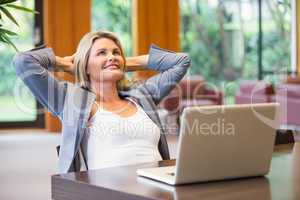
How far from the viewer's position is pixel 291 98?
27.9 ft

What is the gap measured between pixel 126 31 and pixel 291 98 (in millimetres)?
2914

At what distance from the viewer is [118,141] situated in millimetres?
2557

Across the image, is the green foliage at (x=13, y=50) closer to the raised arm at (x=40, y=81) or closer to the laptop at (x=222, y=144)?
the raised arm at (x=40, y=81)

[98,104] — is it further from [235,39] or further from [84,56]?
[235,39]

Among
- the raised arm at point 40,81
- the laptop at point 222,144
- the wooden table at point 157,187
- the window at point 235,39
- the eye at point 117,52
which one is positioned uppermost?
the window at point 235,39

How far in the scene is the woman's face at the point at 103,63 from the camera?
2697 millimetres

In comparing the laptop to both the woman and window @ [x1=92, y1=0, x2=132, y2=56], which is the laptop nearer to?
the woman

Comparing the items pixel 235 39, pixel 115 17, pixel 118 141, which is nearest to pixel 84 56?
pixel 118 141

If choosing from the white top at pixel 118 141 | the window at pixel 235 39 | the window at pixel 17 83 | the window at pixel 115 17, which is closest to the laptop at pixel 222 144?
the white top at pixel 118 141

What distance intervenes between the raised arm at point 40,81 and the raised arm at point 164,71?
1.56 feet

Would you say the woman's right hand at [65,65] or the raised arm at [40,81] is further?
the woman's right hand at [65,65]

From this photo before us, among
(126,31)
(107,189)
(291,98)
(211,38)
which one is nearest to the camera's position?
(107,189)

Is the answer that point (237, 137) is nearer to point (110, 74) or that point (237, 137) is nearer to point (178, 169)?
point (178, 169)

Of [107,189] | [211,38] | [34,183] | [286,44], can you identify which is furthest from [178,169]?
[286,44]
